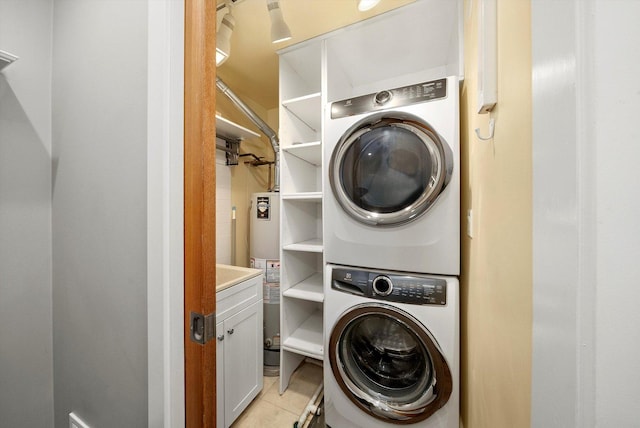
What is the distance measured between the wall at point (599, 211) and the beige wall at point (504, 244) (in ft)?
0.65

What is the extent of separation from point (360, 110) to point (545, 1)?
949mm

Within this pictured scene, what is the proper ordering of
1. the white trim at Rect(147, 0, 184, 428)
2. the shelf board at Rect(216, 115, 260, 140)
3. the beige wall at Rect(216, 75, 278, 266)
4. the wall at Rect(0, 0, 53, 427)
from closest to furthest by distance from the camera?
the white trim at Rect(147, 0, 184, 428)
the wall at Rect(0, 0, 53, 427)
the shelf board at Rect(216, 115, 260, 140)
the beige wall at Rect(216, 75, 278, 266)

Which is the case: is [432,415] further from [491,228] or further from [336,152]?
[336,152]

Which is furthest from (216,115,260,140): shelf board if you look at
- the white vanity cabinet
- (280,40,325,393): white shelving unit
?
the white vanity cabinet

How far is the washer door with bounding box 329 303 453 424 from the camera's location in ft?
3.34

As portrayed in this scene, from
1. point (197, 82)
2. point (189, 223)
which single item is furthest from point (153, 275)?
point (197, 82)

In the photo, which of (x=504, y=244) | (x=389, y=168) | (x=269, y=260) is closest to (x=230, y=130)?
(x=269, y=260)

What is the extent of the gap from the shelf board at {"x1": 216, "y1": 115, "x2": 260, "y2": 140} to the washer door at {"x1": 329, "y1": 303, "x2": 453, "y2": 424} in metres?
1.54

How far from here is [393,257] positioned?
3.72 feet

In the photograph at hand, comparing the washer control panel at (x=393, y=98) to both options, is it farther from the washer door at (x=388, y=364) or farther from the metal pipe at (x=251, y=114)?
the washer door at (x=388, y=364)

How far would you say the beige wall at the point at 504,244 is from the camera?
448 mm

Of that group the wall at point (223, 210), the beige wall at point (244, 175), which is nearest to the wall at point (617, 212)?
the wall at point (223, 210)

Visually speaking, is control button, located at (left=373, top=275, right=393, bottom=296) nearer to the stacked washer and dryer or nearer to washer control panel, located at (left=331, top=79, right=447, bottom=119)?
the stacked washer and dryer

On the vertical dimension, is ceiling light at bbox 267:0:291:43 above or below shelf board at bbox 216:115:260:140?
above
